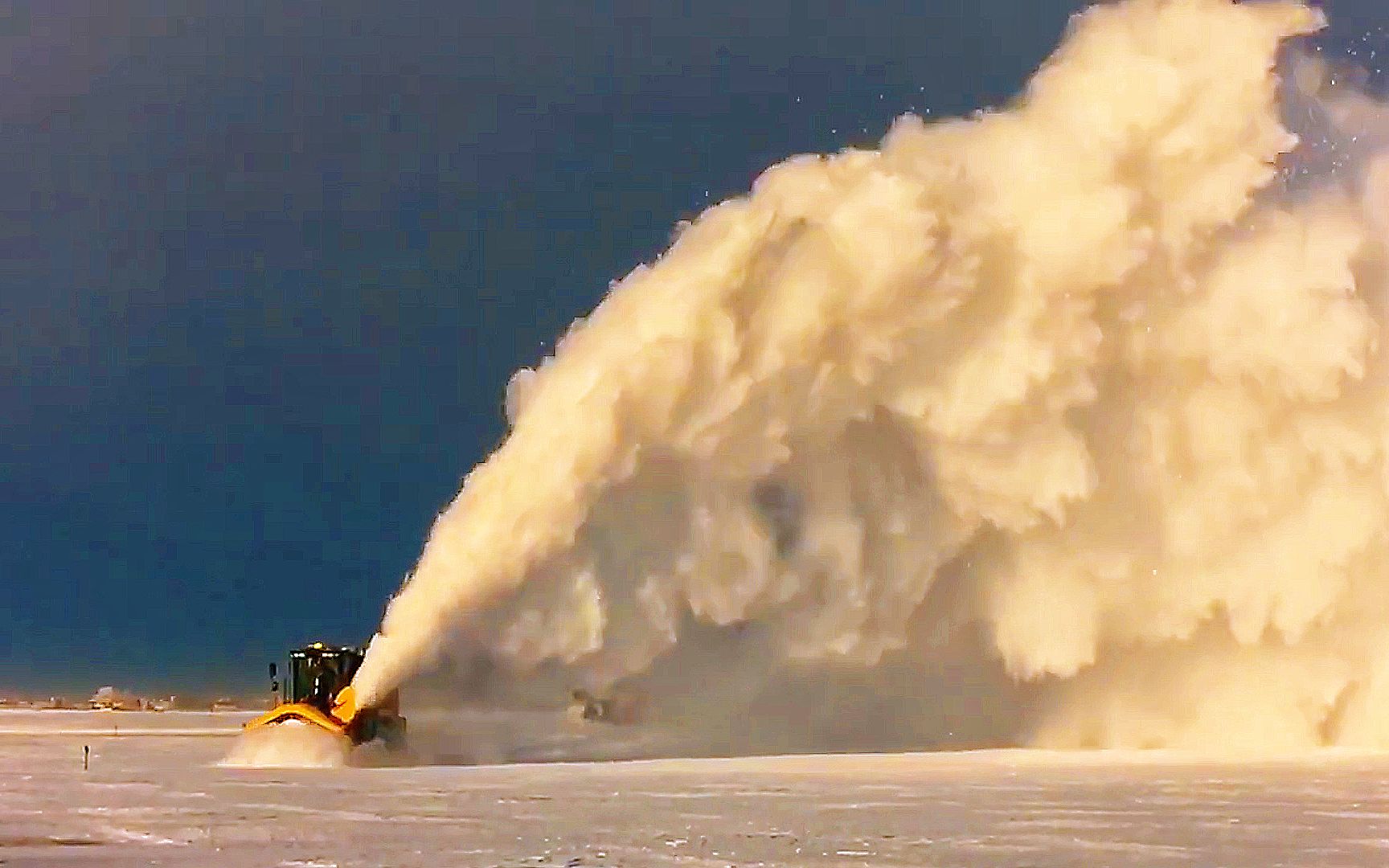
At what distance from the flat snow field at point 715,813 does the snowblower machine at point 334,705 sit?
1.18 m

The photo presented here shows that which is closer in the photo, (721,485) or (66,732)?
(721,485)

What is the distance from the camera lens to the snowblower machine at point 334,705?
107 ft

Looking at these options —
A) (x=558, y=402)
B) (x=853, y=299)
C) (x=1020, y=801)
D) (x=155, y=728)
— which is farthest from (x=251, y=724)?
(x=155, y=728)

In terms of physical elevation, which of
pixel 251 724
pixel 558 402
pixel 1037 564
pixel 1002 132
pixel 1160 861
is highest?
pixel 1002 132

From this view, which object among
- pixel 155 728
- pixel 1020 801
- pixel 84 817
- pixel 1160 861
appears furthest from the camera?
pixel 155 728

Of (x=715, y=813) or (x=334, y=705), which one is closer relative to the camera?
(x=715, y=813)

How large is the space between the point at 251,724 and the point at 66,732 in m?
24.5

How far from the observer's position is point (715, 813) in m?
21.7

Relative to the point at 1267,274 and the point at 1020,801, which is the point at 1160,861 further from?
the point at 1267,274

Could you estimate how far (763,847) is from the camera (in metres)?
17.7

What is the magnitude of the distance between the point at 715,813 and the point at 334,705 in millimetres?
14101

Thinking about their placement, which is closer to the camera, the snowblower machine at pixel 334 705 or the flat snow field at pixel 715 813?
the flat snow field at pixel 715 813

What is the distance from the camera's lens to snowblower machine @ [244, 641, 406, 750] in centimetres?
3247

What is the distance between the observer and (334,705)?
33438 mm
